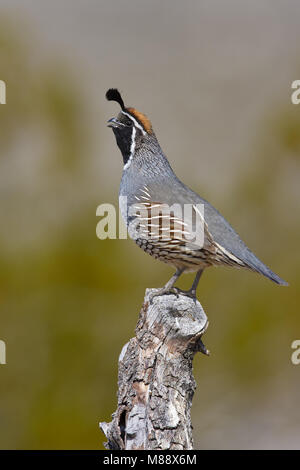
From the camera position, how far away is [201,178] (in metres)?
8.12

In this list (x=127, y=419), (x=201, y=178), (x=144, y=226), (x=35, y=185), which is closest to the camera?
(x=127, y=419)

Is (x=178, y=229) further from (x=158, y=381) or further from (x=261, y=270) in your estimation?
(x=158, y=381)

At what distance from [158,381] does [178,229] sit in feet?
3.11

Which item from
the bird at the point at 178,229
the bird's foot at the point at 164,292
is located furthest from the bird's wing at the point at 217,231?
the bird's foot at the point at 164,292

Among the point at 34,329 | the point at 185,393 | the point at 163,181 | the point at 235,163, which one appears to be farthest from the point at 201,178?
the point at 185,393

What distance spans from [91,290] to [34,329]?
54 cm

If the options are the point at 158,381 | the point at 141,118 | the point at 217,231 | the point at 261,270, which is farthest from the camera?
the point at 141,118

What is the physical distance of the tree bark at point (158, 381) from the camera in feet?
→ 13.4

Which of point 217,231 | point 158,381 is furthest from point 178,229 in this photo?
point 158,381

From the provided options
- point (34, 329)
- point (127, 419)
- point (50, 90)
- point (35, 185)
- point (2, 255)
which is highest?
point (50, 90)

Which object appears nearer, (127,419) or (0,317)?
(127,419)

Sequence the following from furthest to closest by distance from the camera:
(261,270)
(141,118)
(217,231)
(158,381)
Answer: (141,118) → (217,231) → (261,270) → (158,381)

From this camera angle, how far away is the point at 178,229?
482 centimetres

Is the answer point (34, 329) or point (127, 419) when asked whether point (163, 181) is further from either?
point (34, 329)
